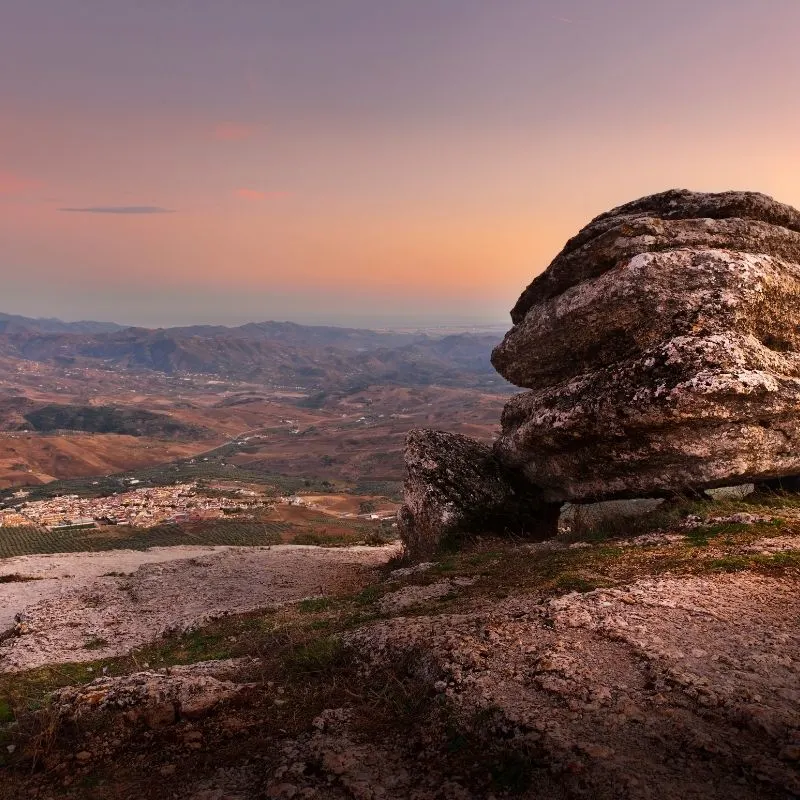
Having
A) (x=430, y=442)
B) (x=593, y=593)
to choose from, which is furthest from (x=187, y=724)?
(x=430, y=442)

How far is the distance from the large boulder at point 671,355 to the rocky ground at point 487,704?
13.8 ft

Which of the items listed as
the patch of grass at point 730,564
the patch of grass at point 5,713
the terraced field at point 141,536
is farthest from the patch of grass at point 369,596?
the terraced field at point 141,536

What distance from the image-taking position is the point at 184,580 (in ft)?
67.8

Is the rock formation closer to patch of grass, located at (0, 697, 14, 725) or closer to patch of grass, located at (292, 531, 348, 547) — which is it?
patch of grass, located at (292, 531, 348, 547)

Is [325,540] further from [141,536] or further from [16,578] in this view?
[141,536]

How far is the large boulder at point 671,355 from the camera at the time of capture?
1399cm

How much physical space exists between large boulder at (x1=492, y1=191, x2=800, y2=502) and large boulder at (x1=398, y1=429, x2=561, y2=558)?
3.73 feet

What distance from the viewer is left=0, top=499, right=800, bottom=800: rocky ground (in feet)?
17.0

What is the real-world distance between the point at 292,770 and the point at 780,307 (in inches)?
684

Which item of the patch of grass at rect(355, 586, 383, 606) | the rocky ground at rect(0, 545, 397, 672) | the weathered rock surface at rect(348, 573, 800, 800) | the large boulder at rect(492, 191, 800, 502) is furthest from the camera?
the rocky ground at rect(0, 545, 397, 672)

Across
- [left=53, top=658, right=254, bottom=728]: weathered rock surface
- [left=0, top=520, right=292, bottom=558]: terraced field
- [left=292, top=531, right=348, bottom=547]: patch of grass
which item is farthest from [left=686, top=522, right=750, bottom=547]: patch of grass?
[left=0, top=520, right=292, bottom=558]: terraced field

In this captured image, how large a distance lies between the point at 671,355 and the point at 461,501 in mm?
8504

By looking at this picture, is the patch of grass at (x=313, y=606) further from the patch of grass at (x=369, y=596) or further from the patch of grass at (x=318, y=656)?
the patch of grass at (x=318, y=656)

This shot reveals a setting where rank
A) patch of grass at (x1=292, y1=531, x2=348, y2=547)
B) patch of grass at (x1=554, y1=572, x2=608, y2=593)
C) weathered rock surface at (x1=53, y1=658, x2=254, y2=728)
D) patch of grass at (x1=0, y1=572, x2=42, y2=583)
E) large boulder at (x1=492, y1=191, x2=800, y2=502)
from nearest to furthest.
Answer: weathered rock surface at (x1=53, y1=658, x2=254, y2=728)
patch of grass at (x1=554, y1=572, x2=608, y2=593)
large boulder at (x1=492, y1=191, x2=800, y2=502)
patch of grass at (x1=0, y1=572, x2=42, y2=583)
patch of grass at (x1=292, y1=531, x2=348, y2=547)
